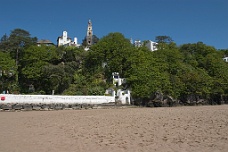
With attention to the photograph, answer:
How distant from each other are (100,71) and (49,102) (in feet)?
58.2

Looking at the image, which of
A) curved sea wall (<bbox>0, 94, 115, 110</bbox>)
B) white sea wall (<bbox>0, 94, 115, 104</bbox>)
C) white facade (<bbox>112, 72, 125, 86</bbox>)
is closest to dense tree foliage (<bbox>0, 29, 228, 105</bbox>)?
white facade (<bbox>112, 72, 125, 86</bbox>)

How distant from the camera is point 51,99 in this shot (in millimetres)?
29984

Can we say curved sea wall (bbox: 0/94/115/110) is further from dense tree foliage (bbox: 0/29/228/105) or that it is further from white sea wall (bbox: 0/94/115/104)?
dense tree foliage (bbox: 0/29/228/105)

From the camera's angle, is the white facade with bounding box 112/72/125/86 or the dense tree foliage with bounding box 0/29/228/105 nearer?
the dense tree foliage with bounding box 0/29/228/105

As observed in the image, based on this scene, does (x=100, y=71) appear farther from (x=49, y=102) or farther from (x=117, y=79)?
(x=49, y=102)

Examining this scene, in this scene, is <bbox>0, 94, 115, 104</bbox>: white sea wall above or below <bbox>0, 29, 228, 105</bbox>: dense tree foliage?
below

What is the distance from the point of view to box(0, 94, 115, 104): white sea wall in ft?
85.3

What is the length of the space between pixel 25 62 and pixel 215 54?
49847 millimetres

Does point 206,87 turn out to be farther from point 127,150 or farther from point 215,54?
point 127,150

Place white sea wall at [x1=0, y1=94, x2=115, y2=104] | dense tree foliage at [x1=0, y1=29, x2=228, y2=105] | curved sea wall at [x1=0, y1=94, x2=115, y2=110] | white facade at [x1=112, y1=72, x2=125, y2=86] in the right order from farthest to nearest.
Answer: white facade at [x1=112, y1=72, x2=125, y2=86]
dense tree foliage at [x1=0, y1=29, x2=228, y2=105]
white sea wall at [x1=0, y1=94, x2=115, y2=104]
curved sea wall at [x1=0, y1=94, x2=115, y2=110]

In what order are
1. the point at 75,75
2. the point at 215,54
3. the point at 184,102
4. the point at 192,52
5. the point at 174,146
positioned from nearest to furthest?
the point at 174,146 < the point at 75,75 < the point at 184,102 < the point at 215,54 < the point at 192,52

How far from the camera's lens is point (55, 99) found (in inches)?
1195

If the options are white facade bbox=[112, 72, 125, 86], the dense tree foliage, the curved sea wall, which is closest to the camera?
the curved sea wall

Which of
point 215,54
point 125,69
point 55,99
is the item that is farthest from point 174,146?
point 215,54
